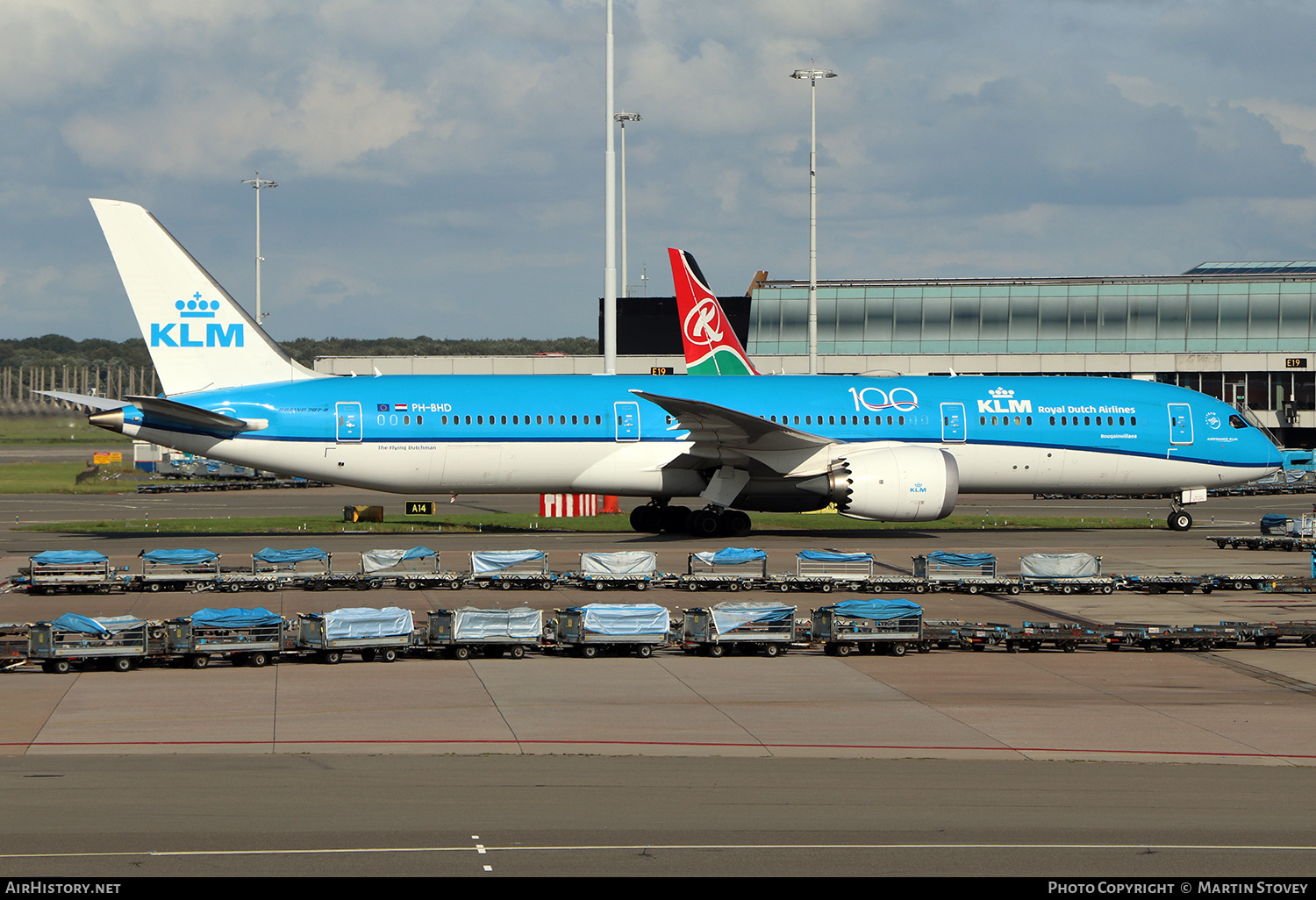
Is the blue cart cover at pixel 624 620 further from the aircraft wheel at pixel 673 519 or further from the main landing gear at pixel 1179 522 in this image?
the main landing gear at pixel 1179 522

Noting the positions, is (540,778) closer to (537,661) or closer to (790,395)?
(537,661)

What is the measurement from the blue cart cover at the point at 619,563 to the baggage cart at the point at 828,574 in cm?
284

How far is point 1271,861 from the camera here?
10031 millimetres

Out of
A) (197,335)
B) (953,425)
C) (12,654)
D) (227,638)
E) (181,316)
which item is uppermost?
(181,316)

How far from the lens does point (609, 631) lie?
19.9 metres

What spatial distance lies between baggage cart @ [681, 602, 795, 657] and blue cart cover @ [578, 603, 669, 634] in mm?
485

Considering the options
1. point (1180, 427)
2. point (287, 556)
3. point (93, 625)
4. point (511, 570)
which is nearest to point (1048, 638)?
point (511, 570)

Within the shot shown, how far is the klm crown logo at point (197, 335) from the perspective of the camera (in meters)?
34.6

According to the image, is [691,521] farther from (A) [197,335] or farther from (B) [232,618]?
(B) [232,618]

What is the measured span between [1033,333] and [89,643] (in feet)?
242

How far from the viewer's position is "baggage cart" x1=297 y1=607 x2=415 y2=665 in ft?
62.7

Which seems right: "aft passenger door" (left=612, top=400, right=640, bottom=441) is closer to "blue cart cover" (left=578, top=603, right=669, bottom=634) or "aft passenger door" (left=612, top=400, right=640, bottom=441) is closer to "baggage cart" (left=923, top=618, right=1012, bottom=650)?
"blue cart cover" (left=578, top=603, right=669, bottom=634)

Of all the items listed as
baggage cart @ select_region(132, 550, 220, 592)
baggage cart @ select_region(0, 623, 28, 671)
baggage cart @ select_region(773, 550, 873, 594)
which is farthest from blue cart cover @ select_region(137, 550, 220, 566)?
baggage cart @ select_region(773, 550, 873, 594)
